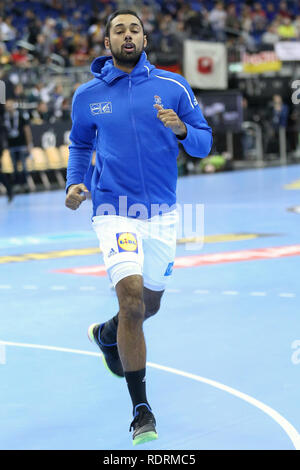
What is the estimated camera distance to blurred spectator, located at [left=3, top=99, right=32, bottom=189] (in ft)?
60.5

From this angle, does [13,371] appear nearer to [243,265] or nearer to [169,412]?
[169,412]

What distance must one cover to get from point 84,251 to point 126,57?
679 cm

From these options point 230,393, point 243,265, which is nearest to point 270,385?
point 230,393

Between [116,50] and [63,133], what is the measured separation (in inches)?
661

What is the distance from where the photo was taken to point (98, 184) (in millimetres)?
4676

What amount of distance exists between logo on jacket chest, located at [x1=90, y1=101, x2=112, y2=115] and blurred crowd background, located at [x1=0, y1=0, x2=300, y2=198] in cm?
1541

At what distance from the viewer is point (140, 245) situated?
4551 millimetres

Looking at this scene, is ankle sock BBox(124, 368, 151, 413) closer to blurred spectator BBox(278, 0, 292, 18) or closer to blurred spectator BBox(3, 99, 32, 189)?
blurred spectator BBox(3, 99, 32, 189)

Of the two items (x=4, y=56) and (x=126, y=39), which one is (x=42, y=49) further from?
(x=126, y=39)

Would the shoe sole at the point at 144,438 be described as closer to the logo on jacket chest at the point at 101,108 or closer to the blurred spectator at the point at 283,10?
the logo on jacket chest at the point at 101,108

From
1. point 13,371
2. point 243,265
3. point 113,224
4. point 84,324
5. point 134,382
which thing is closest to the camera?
point 134,382

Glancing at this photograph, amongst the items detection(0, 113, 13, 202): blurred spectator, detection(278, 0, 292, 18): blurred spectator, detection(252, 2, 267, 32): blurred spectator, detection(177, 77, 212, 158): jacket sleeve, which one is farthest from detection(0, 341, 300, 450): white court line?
detection(278, 0, 292, 18): blurred spectator

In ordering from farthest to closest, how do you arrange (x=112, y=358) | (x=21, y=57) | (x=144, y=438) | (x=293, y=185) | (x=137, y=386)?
(x=21, y=57)
(x=293, y=185)
(x=112, y=358)
(x=137, y=386)
(x=144, y=438)

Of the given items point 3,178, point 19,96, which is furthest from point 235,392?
point 19,96
